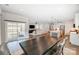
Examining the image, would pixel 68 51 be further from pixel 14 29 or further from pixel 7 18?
pixel 7 18

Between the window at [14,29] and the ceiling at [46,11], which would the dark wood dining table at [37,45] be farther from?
the ceiling at [46,11]

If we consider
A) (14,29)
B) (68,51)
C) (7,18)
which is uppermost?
(7,18)

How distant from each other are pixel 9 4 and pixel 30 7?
Answer: 0.97ft

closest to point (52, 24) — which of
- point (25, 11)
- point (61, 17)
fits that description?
point (61, 17)

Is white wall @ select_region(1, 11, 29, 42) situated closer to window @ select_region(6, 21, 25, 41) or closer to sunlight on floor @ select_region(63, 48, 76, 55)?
window @ select_region(6, 21, 25, 41)

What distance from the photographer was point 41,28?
2.00m

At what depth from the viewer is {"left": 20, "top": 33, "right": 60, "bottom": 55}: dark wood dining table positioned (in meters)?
2.00

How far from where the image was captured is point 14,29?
199cm

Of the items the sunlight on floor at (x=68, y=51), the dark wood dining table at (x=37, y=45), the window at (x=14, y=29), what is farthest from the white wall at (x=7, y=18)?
the sunlight on floor at (x=68, y=51)

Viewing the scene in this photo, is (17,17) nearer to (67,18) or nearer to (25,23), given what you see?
(25,23)

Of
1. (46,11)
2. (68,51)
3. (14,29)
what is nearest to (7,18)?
(14,29)

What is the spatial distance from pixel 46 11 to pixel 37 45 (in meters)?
0.50

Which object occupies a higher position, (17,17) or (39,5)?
A: (39,5)

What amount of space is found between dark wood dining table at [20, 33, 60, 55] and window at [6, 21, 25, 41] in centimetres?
15
